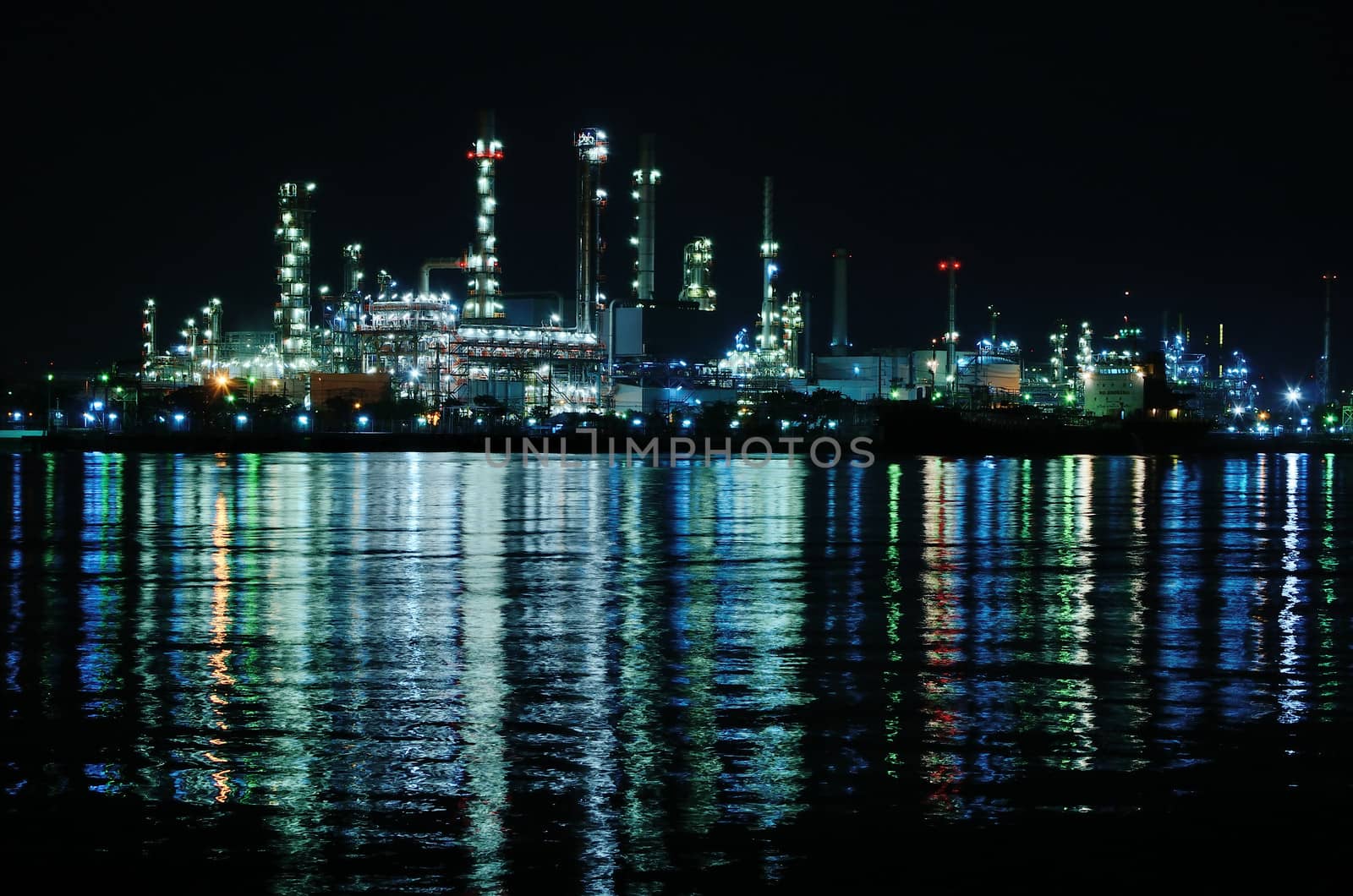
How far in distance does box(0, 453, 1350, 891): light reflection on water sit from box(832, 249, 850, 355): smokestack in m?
92.6

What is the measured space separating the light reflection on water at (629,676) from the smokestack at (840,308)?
92633 millimetres

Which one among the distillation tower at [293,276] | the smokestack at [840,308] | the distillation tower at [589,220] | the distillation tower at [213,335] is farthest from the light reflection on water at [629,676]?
the smokestack at [840,308]

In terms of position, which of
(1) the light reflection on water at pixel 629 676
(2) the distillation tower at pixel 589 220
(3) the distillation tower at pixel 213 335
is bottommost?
(1) the light reflection on water at pixel 629 676

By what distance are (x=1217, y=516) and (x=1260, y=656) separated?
1974 cm

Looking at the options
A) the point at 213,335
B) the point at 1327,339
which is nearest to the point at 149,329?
the point at 213,335

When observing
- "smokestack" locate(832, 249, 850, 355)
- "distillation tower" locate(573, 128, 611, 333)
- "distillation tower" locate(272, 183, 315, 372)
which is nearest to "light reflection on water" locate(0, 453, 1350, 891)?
"distillation tower" locate(272, 183, 315, 372)

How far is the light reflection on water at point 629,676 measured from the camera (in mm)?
6945

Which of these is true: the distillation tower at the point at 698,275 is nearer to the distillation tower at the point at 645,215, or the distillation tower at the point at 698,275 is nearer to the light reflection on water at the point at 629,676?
the distillation tower at the point at 645,215

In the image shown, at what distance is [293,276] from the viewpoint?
86375mm

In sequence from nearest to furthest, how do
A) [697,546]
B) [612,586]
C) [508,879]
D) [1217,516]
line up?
[508,879], [612,586], [697,546], [1217,516]

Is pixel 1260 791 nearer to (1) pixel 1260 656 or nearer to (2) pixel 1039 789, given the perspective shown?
(2) pixel 1039 789

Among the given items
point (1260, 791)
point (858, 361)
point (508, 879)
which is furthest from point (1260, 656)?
point (858, 361)

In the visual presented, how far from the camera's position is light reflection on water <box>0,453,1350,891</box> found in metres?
6.95

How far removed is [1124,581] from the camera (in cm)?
1708
